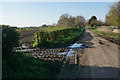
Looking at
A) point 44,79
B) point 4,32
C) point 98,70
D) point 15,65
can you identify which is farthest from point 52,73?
point 4,32

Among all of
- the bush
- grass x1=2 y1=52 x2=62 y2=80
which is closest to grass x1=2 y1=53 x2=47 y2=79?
grass x1=2 y1=52 x2=62 y2=80

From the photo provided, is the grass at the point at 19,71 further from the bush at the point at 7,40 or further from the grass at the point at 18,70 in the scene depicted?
the bush at the point at 7,40

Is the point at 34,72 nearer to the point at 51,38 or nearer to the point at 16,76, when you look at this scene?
the point at 16,76

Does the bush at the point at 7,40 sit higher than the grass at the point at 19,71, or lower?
higher

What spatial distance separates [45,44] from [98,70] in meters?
10.4

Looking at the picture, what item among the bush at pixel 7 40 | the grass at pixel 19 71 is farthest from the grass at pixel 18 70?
the bush at pixel 7 40

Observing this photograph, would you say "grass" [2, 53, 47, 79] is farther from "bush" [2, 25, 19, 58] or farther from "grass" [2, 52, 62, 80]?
"bush" [2, 25, 19, 58]

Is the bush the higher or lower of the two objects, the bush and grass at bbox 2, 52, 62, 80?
the higher

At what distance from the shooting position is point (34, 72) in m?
5.99

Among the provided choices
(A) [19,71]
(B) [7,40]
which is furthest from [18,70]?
(B) [7,40]

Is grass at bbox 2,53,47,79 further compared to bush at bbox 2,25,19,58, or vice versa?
bush at bbox 2,25,19,58

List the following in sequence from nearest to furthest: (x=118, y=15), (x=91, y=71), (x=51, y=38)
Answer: (x=91, y=71) < (x=51, y=38) < (x=118, y=15)

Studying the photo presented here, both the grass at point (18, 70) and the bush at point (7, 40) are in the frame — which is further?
the bush at point (7, 40)

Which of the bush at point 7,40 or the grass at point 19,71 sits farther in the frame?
the bush at point 7,40
